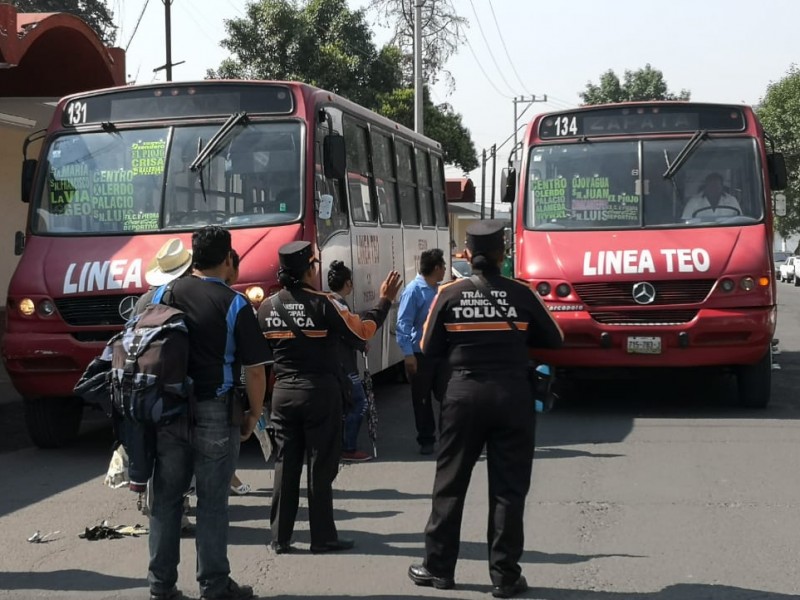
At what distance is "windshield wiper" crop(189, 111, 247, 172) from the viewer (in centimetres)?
958

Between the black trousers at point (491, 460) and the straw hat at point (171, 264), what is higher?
the straw hat at point (171, 264)

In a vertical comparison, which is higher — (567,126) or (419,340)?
(567,126)

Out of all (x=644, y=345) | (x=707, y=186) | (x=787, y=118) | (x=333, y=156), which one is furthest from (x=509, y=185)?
(x=787, y=118)

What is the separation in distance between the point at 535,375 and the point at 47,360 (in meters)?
5.01

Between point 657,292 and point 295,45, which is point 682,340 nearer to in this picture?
point 657,292

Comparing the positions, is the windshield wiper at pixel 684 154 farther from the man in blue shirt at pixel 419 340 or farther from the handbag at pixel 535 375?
the handbag at pixel 535 375

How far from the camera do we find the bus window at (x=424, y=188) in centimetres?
1462

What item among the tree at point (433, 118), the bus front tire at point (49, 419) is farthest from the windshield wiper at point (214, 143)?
the tree at point (433, 118)

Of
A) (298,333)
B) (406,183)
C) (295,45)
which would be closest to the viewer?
(298,333)

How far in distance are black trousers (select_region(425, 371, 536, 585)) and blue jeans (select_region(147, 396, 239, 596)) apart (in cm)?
98

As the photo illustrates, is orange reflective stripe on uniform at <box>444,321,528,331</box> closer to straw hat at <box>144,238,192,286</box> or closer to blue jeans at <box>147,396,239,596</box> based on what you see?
blue jeans at <box>147,396,239,596</box>

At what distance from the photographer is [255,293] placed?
29.4 ft

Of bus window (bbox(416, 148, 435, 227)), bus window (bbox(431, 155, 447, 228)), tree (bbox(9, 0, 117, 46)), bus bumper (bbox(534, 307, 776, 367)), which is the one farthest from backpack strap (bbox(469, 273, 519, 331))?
tree (bbox(9, 0, 117, 46))

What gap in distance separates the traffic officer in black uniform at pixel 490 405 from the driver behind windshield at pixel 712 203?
20.0 feet
